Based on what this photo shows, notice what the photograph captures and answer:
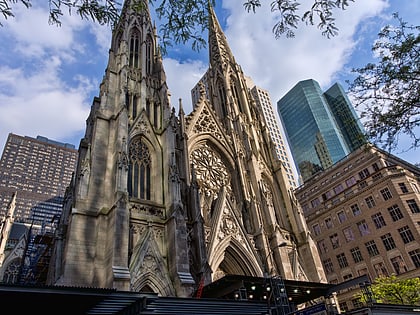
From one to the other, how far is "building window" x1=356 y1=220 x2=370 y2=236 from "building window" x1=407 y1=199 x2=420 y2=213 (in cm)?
556

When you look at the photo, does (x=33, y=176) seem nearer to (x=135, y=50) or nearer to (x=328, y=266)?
(x=135, y=50)

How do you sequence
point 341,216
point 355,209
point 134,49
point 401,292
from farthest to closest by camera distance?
1. point 341,216
2. point 355,209
3. point 134,49
4. point 401,292

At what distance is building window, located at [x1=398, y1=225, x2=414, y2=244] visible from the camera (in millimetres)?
34375

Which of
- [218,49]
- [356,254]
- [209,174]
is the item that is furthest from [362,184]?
[218,49]

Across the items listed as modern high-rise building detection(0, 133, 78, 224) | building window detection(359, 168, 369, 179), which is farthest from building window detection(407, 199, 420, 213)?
modern high-rise building detection(0, 133, 78, 224)

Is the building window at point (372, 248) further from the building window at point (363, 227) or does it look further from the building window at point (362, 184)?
the building window at point (362, 184)

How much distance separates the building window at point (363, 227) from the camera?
129 ft

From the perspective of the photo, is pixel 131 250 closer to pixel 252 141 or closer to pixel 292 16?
pixel 292 16

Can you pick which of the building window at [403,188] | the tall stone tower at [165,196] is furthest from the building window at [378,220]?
the tall stone tower at [165,196]

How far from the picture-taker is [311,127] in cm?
8269

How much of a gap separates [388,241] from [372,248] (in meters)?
2.18

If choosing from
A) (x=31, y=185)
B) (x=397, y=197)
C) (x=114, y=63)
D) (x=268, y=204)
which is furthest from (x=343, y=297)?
(x=31, y=185)

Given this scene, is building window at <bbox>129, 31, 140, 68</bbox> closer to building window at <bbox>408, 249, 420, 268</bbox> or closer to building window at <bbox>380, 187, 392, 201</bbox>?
building window at <bbox>380, 187, 392, 201</bbox>

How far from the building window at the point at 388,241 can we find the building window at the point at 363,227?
2219 millimetres
